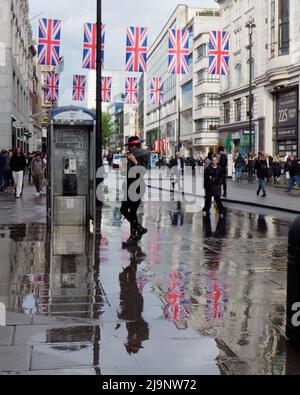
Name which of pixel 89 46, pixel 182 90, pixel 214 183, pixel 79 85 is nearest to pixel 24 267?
pixel 214 183

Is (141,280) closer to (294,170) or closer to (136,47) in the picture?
(136,47)

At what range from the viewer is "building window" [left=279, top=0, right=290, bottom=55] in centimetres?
4559

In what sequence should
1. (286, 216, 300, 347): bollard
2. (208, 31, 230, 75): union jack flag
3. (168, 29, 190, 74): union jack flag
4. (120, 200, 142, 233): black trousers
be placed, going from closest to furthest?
(286, 216, 300, 347): bollard → (120, 200, 142, 233): black trousers → (168, 29, 190, 74): union jack flag → (208, 31, 230, 75): union jack flag

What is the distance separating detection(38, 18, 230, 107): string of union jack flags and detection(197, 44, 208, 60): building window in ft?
137

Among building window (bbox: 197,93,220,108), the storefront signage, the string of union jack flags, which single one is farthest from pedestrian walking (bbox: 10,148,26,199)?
building window (bbox: 197,93,220,108)

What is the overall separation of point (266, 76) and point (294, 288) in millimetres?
46065

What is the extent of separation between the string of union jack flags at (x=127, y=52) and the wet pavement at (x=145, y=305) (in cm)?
1160

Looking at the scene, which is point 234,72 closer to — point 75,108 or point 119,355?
point 75,108

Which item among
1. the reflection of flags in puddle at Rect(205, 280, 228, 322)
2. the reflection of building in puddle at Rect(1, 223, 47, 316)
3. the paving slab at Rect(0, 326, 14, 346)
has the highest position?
the reflection of building in puddle at Rect(1, 223, 47, 316)

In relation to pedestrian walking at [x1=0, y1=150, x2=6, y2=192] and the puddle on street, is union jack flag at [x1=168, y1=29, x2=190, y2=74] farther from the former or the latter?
the puddle on street

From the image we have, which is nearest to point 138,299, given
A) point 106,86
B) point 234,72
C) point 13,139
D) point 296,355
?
point 296,355

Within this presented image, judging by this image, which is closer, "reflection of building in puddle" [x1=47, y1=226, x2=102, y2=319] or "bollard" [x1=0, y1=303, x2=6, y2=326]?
"bollard" [x1=0, y1=303, x2=6, y2=326]

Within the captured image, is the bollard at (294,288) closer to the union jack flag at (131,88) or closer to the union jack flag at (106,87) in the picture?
the union jack flag at (106,87)

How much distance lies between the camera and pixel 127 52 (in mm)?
26016
